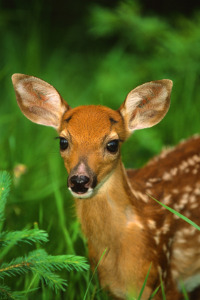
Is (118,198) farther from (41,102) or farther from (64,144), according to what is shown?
(41,102)

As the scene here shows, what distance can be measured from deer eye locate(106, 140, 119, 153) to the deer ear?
0.79 feet

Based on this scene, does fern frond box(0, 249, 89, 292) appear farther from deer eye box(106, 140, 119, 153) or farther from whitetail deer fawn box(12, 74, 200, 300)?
deer eye box(106, 140, 119, 153)

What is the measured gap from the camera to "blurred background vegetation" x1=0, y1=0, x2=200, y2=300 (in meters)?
3.42

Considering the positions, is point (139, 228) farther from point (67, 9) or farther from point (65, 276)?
point (67, 9)

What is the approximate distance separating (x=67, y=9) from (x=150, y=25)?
2797 mm

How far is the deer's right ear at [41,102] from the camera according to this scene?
2908mm

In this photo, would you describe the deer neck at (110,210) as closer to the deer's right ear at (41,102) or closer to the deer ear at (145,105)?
the deer ear at (145,105)

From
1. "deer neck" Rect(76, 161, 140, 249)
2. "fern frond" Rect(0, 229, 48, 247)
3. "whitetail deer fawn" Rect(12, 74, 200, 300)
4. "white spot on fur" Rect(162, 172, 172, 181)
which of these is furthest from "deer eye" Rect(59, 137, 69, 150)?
"white spot on fur" Rect(162, 172, 172, 181)

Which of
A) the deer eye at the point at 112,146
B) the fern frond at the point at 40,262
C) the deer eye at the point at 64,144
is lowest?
the fern frond at the point at 40,262

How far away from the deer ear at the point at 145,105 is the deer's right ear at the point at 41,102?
1.13 feet

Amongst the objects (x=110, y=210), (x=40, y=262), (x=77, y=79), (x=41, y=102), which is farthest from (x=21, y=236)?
(x=77, y=79)

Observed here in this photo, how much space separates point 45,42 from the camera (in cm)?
697

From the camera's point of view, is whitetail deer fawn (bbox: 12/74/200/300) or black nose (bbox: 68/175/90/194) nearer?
black nose (bbox: 68/175/90/194)

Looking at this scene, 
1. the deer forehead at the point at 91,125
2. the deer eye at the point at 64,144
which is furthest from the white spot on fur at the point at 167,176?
the deer eye at the point at 64,144
